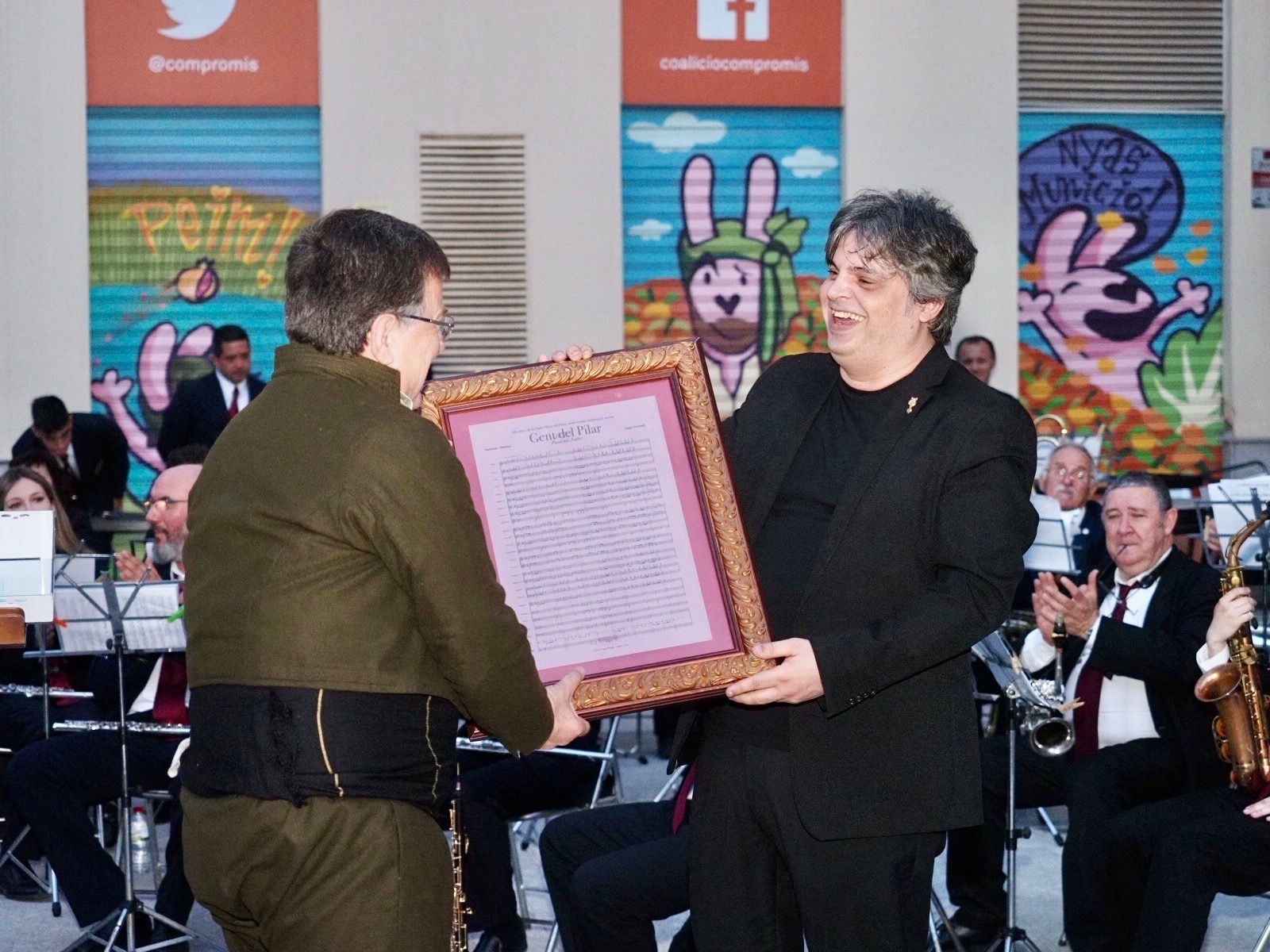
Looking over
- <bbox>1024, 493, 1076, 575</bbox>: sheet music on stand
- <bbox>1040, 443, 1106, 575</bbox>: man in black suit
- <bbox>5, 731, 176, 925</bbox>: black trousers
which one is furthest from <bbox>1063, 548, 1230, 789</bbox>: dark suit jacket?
<bbox>5, 731, 176, 925</bbox>: black trousers

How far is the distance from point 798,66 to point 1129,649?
8397mm

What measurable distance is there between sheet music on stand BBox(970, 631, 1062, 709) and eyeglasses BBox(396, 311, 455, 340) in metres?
Result: 2.70

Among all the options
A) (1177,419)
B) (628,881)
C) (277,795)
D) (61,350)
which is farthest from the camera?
(1177,419)

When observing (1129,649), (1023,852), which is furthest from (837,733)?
(1023,852)

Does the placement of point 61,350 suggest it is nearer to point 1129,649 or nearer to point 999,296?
point 999,296

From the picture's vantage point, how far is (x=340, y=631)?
3.10 meters

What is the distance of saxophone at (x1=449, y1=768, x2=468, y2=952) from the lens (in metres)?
3.42

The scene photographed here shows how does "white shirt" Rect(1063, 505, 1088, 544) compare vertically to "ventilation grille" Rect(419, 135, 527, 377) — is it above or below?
below

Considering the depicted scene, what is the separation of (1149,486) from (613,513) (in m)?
3.48

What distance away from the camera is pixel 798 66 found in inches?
527

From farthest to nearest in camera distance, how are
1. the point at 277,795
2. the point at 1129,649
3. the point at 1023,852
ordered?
the point at 1023,852 → the point at 1129,649 → the point at 277,795

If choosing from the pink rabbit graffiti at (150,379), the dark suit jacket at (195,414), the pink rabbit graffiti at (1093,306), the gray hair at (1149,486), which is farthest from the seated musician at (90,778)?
the pink rabbit graffiti at (1093,306)

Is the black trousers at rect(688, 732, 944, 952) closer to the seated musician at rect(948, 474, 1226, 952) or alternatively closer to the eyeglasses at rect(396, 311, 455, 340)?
the eyeglasses at rect(396, 311, 455, 340)

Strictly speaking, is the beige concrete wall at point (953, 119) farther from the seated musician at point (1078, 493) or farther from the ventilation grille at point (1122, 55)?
the seated musician at point (1078, 493)
